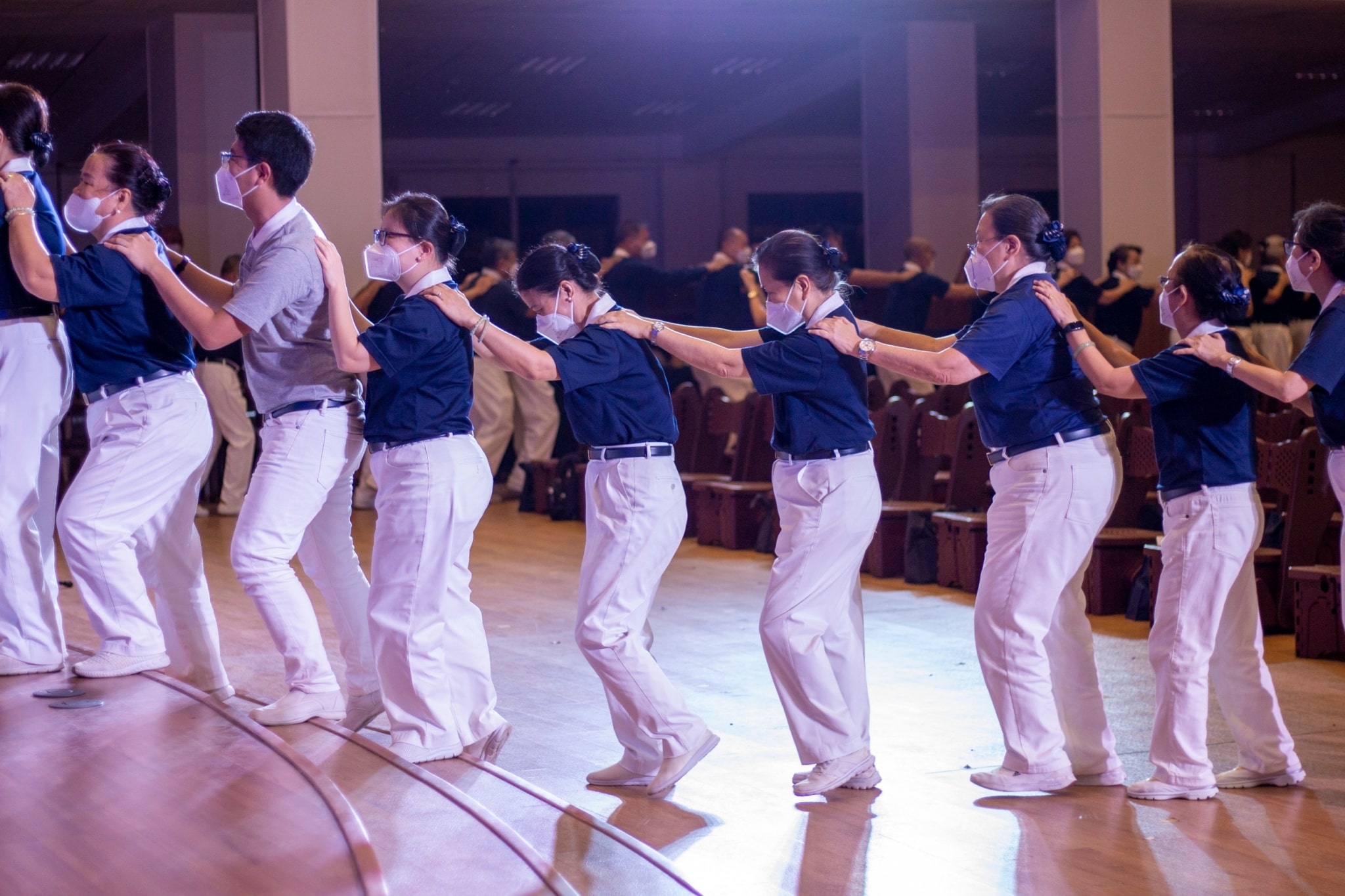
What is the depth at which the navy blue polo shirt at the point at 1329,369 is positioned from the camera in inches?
138

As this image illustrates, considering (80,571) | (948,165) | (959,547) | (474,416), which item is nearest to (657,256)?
(948,165)

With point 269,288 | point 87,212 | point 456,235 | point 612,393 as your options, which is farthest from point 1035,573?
point 87,212

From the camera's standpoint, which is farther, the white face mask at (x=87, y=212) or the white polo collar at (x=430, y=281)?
the white face mask at (x=87, y=212)

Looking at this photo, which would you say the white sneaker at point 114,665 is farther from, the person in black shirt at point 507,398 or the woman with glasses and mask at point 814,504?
the person in black shirt at point 507,398

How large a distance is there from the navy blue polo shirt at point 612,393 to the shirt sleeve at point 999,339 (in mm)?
737

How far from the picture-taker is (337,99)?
32.5 feet

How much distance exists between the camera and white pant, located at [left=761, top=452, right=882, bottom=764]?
3.58 m

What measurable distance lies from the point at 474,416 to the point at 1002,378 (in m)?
6.99

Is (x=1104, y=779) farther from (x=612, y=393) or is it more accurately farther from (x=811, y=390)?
(x=612, y=393)

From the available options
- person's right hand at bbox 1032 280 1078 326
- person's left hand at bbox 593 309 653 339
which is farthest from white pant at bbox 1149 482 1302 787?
person's left hand at bbox 593 309 653 339

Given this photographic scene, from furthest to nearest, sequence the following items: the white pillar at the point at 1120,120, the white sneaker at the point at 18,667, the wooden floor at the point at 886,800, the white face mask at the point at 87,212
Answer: the white pillar at the point at 1120,120 < the white sneaker at the point at 18,667 < the white face mask at the point at 87,212 < the wooden floor at the point at 886,800

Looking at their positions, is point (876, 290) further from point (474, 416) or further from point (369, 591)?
point (369, 591)

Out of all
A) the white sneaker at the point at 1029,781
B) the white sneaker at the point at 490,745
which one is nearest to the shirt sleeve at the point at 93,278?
the white sneaker at the point at 490,745

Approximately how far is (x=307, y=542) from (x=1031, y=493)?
1.94m
